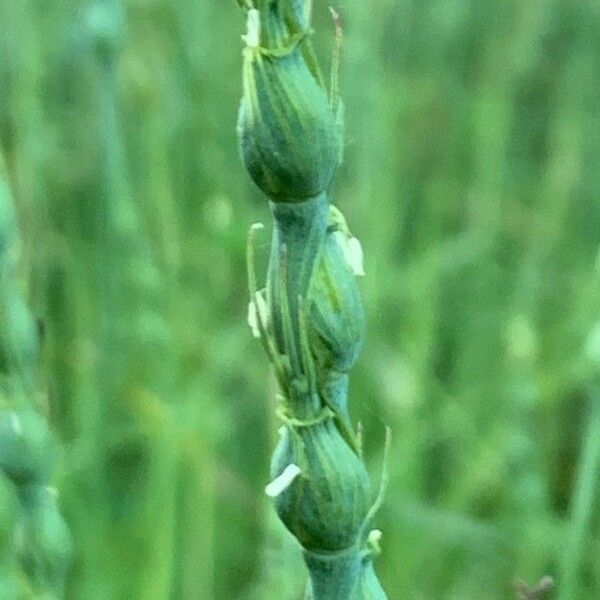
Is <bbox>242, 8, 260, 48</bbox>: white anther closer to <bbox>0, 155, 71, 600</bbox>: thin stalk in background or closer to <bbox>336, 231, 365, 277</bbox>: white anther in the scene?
<bbox>336, 231, 365, 277</bbox>: white anther

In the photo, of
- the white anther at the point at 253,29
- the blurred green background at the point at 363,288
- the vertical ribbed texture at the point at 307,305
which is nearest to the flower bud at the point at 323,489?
the vertical ribbed texture at the point at 307,305

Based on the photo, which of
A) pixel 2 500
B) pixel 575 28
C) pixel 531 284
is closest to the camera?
pixel 2 500

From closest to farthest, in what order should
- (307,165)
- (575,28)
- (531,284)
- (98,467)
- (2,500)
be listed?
1. (307,165)
2. (2,500)
3. (98,467)
4. (531,284)
5. (575,28)

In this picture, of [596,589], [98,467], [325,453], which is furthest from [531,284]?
[325,453]

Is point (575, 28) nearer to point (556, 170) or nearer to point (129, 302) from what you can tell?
point (556, 170)

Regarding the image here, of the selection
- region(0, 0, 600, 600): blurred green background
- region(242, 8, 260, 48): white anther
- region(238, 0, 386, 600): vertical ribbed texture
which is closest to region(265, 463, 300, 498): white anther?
region(238, 0, 386, 600): vertical ribbed texture

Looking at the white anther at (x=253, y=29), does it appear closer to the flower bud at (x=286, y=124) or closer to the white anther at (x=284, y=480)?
the flower bud at (x=286, y=124)
